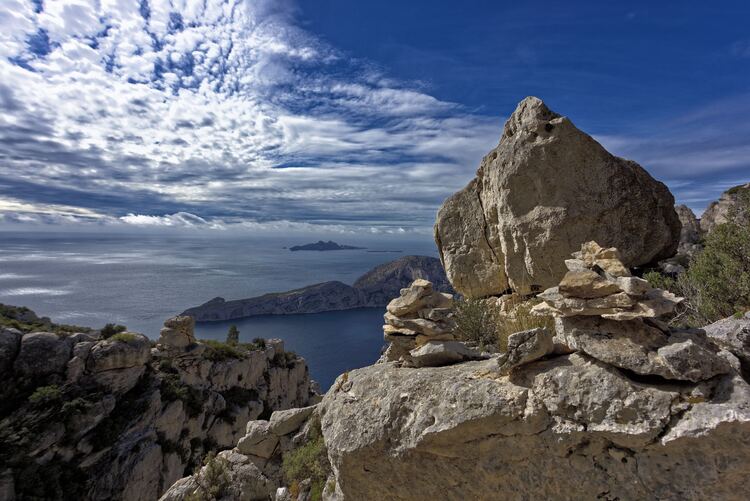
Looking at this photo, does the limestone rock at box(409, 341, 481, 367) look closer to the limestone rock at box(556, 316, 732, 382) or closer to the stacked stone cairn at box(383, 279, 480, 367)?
the stacked stone cairn at box(383, 279, 480, 367)

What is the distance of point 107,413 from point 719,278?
130ft

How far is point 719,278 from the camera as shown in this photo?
409 inches

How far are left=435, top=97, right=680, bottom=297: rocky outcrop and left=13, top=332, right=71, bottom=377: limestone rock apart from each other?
3757cm

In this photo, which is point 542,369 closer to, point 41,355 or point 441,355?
point 441,355

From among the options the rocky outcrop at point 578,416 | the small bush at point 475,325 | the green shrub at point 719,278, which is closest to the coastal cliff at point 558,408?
the rocky outcrop at point 578,416

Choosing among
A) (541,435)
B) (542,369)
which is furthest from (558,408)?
(542,369)

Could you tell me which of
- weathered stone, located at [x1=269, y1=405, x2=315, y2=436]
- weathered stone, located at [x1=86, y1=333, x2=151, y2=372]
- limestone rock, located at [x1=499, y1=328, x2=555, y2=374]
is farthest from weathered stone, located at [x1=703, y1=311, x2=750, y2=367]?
Result: weathered stone, located at [x1=86, y1=333, x2=151, y2=372]

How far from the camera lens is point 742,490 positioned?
4570mm

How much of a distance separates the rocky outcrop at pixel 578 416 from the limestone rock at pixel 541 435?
0.06 ft

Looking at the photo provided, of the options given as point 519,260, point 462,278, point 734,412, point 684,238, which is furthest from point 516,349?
point 684,238

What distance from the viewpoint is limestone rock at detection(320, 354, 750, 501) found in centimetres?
471

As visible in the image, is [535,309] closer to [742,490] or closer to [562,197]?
[742,490]

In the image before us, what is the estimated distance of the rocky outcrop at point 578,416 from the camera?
4.79 m

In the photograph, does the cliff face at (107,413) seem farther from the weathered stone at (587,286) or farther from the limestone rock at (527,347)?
the weathered stone at (587,286)
